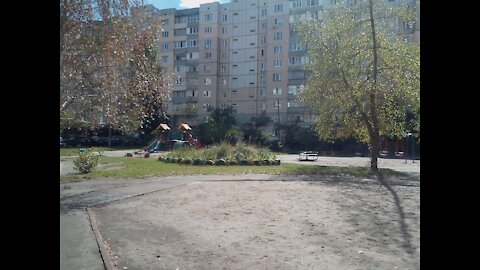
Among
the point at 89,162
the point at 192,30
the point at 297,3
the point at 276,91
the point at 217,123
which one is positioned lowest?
the point at 89,162

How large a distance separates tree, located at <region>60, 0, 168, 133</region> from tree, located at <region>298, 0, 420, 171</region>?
4.08 meters

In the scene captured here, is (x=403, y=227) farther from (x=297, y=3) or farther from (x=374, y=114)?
(x=374, y=114)

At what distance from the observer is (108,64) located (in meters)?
2.25

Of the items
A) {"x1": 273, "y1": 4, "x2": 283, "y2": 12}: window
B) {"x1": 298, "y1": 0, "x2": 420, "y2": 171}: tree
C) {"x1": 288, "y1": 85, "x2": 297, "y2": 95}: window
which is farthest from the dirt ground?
{"x1": 273, "y1": 4, "x2": 283, "y2": 12}: window

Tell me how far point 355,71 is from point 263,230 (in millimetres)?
4389

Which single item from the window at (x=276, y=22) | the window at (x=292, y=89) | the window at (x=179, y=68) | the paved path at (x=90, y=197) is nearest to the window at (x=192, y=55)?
the window at (x=179, y=68)

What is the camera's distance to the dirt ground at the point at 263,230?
2.52 metres

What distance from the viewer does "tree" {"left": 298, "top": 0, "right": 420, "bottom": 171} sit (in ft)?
19.4

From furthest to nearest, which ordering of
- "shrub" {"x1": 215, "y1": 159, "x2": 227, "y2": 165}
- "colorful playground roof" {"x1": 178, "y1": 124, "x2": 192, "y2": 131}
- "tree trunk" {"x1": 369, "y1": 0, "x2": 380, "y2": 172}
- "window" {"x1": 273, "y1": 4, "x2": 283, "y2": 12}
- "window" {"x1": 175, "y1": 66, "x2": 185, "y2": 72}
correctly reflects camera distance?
1. "shrub" {"x1": 215, "y1": 159, "x2": 227, "y2": 165}
2. "tree trunk" {"x1": 369, "y1": 0, "x2": 380, "y2": 172}
3. "window" {"x1": 273, "y1": 4, "x2": 283, "y2": 12}
4. "colorful playground roof" {"x1": 178, "y1": 124, "x2": 192, "y2": 131}
5. "window" {"x1": 175, "y1": 66, "x2": 185, "y2": 72}

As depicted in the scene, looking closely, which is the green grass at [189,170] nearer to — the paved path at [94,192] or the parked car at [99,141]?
the paved path at [94,192]

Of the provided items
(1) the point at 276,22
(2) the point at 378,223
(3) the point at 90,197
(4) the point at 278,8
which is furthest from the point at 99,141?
(1) the point at 276,22

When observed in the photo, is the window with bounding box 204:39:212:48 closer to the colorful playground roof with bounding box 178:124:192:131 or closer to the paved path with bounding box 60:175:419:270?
the colorful playground roof with bounding box 178:124:192:131

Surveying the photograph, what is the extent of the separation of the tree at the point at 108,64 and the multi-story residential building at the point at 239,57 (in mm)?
826
